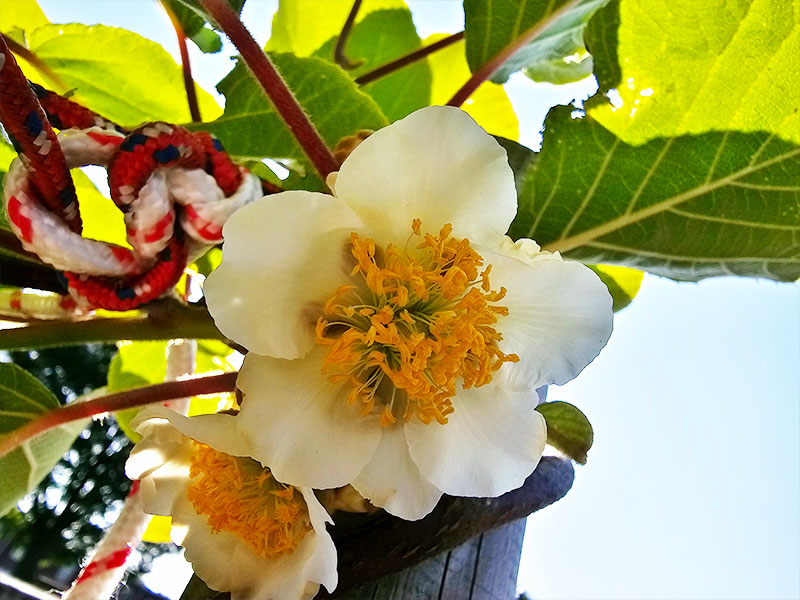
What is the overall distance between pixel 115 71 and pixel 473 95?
1.41ft

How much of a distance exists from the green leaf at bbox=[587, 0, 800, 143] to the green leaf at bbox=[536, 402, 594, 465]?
0.19m

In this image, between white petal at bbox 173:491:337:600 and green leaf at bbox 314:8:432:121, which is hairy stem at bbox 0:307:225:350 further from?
green leaf at bbox 314:8:432:121

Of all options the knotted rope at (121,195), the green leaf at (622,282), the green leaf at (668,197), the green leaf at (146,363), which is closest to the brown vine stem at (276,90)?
the knotted rope at (121,195)

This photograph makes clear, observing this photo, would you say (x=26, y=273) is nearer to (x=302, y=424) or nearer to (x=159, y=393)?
(x=159, y=393)

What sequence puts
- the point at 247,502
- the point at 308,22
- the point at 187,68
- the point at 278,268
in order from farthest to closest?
the point at 308,22, the point at 187,68, the point at 247,502, the point at 278,268

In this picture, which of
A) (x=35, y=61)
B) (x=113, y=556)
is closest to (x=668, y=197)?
(x=113, y=556)

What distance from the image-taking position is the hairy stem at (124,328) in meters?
0.46

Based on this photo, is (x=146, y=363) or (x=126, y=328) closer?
(x=126, y=328)

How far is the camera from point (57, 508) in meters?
5.96

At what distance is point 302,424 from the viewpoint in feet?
1.15

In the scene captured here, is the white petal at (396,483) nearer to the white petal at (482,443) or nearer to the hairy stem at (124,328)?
the white petal at (482,443)

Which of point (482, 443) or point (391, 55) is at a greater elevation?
point (391, 55)

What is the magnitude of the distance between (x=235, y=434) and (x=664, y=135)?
1.06 ft

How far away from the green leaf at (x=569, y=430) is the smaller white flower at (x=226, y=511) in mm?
172
